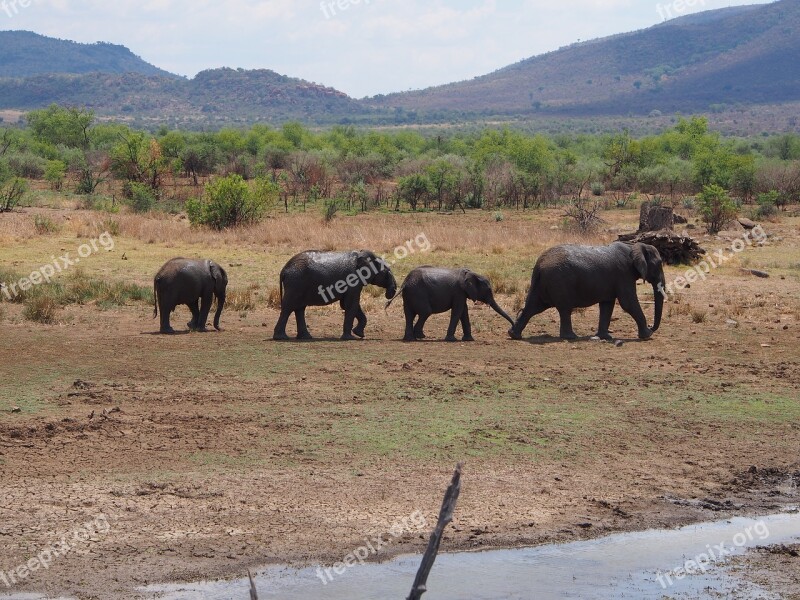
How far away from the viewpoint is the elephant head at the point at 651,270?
16.3 metres

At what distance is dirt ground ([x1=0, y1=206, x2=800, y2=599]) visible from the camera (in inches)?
334

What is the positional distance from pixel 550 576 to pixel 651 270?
931cm

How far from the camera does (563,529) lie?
345 inches

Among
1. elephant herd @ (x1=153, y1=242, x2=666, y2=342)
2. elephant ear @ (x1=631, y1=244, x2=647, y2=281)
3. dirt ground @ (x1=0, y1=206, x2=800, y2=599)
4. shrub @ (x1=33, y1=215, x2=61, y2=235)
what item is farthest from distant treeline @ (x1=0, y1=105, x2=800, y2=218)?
dirt ground @ (x1=0, y1=206, x2=800, y2=599)

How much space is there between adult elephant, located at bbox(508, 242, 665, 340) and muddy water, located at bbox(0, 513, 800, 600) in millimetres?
7590

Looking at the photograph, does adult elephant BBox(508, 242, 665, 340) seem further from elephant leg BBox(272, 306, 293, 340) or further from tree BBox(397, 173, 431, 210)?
tree BBox(397, 173, 431, 210)

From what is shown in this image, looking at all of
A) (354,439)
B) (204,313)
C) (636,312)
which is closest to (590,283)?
(636,312)

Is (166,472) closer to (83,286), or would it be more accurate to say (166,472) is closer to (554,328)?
(554,328)

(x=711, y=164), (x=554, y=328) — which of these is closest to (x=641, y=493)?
(x=554, y=328)

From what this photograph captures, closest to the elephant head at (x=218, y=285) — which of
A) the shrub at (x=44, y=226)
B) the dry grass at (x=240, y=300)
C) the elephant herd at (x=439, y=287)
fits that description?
the elephant herd at (x=439, y=287)

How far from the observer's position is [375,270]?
1648cm

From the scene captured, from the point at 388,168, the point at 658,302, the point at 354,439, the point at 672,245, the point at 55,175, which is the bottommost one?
the point at 388,168

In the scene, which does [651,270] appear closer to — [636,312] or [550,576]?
[636,312]

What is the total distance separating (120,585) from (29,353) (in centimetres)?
766
